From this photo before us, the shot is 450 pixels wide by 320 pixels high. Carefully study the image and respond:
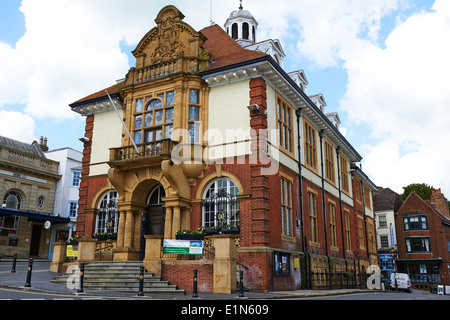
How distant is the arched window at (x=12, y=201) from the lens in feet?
118

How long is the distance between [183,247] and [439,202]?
50.5 metres

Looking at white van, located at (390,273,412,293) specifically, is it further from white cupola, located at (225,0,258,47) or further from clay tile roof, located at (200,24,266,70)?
clay tile roof, located at (200,24,266,70)

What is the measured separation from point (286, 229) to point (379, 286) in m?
17.3

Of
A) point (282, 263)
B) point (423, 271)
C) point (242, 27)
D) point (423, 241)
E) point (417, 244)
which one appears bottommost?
point (423, 271)

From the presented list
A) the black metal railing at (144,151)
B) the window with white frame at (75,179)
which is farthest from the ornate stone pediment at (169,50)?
the window with white frame at (75,179)

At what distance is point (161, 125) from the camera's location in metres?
21.7

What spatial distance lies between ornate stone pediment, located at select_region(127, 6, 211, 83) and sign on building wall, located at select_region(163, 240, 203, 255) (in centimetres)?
912

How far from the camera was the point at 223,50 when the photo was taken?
23188mm

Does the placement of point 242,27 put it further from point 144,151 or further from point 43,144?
point 43,144

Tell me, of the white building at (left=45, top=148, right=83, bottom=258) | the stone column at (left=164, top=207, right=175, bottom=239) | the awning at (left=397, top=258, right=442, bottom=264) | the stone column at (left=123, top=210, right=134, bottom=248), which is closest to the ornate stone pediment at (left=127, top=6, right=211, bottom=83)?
the stone column at (left=164, top=207, right=175, bottom=239)

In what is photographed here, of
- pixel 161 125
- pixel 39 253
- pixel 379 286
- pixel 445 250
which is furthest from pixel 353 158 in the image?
pixel 39 253

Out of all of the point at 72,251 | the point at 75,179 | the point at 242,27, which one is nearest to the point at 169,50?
the point at 72,251

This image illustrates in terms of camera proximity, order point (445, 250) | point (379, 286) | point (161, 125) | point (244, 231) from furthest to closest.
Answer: point (445, 250), point (379, 286), point (161, 125), point (244, 231)

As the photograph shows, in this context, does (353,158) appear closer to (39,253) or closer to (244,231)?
(244,231)
